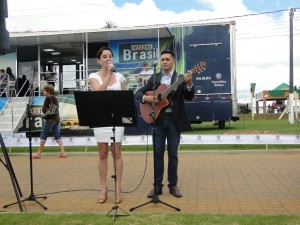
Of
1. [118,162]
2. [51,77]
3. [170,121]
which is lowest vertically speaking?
[118,162]

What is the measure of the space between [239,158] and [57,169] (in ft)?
14.9

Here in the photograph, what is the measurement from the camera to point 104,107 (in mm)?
5523

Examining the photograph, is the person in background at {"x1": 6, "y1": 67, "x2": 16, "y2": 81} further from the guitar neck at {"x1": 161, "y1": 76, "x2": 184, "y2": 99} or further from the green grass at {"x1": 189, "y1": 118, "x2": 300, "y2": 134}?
the guitar neck at {"x1": 161, "y1": 76, "x2": 184, "y2": 99}

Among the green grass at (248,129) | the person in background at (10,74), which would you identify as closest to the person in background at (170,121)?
the green grass at (248,129)

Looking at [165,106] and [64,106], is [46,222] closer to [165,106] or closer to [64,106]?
[165,106]

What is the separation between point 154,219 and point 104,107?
156cm

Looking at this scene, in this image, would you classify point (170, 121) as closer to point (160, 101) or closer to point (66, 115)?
point (160, 101)

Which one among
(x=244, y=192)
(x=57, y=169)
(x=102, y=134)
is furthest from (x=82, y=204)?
(x=57, y=169)

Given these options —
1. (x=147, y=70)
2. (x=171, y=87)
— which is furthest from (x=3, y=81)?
(x=171, y=87)

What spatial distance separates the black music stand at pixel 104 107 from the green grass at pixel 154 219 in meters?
0.48

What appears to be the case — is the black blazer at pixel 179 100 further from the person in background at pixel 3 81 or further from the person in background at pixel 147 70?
the person in background at pixel 3 81

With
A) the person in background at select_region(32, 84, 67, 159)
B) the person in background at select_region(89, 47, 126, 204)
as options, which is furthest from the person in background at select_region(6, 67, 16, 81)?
the person in background at select_region(89, 47, 126, 204)

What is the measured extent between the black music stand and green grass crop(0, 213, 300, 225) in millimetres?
479

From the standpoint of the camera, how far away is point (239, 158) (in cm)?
→ 1094
